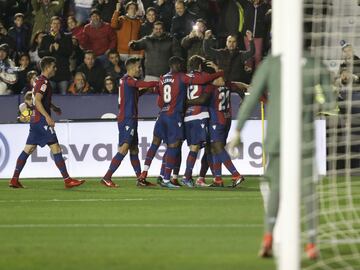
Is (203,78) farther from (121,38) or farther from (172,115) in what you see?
(121,38)

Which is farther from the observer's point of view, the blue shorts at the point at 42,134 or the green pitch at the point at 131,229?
the blue shorts at the point at 42,134

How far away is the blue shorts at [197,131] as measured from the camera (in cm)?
1862

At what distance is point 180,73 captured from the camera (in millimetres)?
18406

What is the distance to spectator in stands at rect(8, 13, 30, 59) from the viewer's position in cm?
2419

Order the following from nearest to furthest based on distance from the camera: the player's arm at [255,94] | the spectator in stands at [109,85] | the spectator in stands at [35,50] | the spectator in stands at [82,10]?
the player's arm at [255,94]
the spectator in stands at [109,85]
the spectator in stands at [35,50]
the spectator in stands at [82,10]

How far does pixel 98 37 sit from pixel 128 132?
232 inches

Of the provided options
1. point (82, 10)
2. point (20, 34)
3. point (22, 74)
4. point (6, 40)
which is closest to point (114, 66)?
point (22, 74)

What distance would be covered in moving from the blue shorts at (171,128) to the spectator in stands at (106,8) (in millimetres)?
6129

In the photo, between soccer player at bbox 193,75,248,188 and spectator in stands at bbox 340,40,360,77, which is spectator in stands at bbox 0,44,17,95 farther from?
spectator in stands at bbox 340,40,360,77

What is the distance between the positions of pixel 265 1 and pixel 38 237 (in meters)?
12.9

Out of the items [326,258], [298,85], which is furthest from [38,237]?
[298,85]

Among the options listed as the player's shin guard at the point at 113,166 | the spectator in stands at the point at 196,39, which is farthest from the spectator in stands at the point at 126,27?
the player's shin guard at the point at 113,166

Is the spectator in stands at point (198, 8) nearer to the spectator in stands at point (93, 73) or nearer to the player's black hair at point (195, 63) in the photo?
the spectator in stands at point (93, 73)

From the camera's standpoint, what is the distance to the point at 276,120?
9258 millimetres
